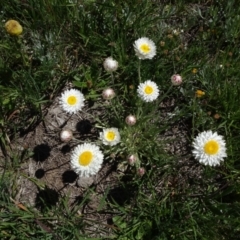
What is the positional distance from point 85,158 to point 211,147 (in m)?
0.57

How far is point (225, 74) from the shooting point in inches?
88.0

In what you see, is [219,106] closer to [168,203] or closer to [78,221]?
[168,203]

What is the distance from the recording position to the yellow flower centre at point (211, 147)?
1762 millimetres

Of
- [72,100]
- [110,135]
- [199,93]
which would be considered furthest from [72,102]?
[199,93]

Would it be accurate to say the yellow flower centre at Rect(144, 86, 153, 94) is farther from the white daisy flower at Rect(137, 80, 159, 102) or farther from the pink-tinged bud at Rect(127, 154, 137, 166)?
the pink-tinged bud at Rect(127, 154, 137, 166)

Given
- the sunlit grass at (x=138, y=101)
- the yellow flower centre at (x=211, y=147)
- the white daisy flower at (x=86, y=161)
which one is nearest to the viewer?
the yellow flower centre at (x=211, y=147)

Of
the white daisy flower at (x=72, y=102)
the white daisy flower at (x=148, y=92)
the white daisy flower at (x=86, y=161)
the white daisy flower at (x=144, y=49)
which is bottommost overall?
the white daisy flower at (x=86, y=161)

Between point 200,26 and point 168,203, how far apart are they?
3.50ft

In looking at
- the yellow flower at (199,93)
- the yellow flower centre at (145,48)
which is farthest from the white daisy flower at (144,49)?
the yellow flower at (199,93)

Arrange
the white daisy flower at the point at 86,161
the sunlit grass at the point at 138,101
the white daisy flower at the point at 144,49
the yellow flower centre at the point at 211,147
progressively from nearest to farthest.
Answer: the yellow flower centre at the point at 211,147 < the white daisy flower at the point at 86,161 < the white daisy flower at the point at 144,49 < the sunlit grass at the point at 138,101

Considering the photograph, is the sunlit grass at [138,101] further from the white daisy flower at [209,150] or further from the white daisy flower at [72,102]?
the white daisy flower at [209,150]

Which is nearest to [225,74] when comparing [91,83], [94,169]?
[91,83]

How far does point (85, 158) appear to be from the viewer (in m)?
1.89

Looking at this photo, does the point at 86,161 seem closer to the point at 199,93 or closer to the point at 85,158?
the point at 85,158
